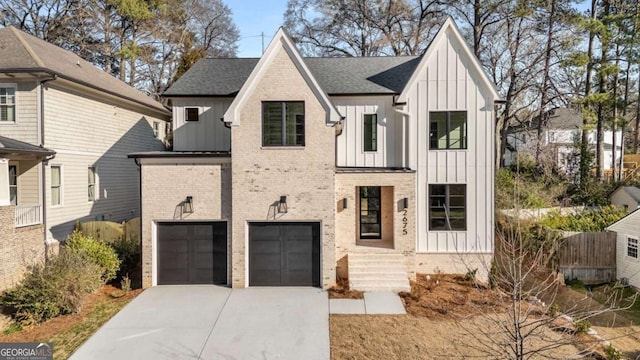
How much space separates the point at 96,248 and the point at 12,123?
21.0 ft

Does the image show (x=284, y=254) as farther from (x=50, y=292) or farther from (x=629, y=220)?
(x=629, y=220)

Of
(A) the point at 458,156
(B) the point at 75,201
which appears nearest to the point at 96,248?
(B) the point at 75,201

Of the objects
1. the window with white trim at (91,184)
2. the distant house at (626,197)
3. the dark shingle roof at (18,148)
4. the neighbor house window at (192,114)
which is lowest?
the distant house at (626,197)

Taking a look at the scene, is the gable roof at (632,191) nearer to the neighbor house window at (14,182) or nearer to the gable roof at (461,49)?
the gable roof at (461,49)

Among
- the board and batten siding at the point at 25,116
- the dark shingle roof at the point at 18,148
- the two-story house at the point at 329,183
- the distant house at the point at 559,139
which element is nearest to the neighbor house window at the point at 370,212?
the two-story house at the point at 329,183

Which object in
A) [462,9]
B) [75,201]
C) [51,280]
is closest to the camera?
[51,280]

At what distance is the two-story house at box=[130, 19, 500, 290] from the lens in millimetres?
11781

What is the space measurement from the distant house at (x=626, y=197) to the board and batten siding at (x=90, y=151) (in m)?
25.9

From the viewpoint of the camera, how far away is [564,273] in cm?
1453

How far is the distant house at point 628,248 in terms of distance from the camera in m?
13.2

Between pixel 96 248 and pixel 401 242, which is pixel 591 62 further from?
pixel 96 248

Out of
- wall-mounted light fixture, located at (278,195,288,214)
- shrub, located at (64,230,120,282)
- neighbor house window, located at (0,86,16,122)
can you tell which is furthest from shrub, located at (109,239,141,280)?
neighbor house window, located at (0,86,16,122)

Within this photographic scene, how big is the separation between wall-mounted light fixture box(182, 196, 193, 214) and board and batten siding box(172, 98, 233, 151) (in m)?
3.90

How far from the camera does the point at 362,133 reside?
14.4 meters
